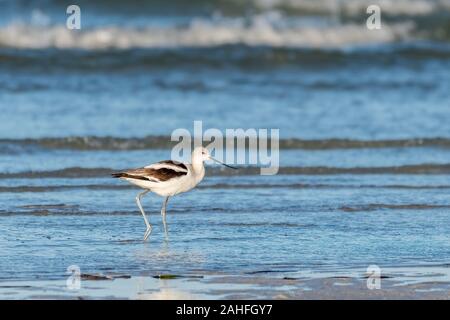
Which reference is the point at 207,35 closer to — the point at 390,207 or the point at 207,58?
the point at 207,58

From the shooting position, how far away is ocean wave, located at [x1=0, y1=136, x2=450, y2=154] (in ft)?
41.8

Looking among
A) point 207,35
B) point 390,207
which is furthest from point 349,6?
point 390,207

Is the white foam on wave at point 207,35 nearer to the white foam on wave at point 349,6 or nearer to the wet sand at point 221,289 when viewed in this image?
the white foam on wave at point 349,6

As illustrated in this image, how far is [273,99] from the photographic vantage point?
16.2 metres

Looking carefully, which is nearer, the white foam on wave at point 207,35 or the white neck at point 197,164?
the white neck at point 197,164

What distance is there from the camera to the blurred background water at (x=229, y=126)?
835 cm

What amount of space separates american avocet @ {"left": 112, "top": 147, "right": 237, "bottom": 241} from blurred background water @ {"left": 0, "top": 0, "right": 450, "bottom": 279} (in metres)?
0.36

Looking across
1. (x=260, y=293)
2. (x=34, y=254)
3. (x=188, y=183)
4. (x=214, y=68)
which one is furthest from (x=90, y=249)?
(x=214, y=68)

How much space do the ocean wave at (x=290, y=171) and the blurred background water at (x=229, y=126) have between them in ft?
0.11

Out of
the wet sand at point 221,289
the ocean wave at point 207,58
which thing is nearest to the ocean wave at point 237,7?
the ocean wave at point 207,58

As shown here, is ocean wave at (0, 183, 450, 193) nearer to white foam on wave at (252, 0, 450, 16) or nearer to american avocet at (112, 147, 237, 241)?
american avocet at (112, 147, 237, 241)

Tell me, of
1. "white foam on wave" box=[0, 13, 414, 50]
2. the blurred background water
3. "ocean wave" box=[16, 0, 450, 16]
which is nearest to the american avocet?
the blurred background water

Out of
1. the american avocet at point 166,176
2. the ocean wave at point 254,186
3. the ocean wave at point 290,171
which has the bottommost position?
the ocean wave at point 254,186

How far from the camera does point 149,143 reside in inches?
514
